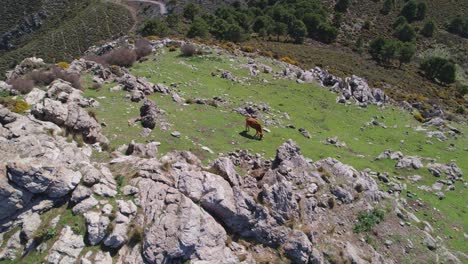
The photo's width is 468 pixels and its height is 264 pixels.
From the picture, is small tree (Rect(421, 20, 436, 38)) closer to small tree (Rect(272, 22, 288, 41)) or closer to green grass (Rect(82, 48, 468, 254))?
small tree (Rect(272, 22, 288, 41))

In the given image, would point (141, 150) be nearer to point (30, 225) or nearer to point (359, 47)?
point (30, 225)

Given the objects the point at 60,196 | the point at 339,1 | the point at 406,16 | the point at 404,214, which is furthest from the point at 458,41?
the point at 60,196

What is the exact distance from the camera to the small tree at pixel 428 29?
106 m

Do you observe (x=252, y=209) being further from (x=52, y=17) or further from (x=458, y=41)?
(x=52, y=17)

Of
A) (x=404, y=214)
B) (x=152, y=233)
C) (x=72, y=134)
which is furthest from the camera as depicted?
(x=404, y=214)

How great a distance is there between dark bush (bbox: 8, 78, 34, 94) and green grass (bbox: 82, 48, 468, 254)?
183 inches

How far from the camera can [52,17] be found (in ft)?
422

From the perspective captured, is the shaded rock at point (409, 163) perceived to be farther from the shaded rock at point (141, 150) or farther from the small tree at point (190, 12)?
the small tree at point (190, 12)

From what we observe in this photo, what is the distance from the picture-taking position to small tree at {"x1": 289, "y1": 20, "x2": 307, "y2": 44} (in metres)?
90.3

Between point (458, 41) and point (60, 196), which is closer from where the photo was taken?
point (60, 196)

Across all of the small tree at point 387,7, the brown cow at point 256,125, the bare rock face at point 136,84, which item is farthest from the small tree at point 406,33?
the bare rock face at point 136,84

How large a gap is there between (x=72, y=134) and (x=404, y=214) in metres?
21.3

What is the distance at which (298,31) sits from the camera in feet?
297

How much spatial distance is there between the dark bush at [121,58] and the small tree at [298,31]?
59188mm
